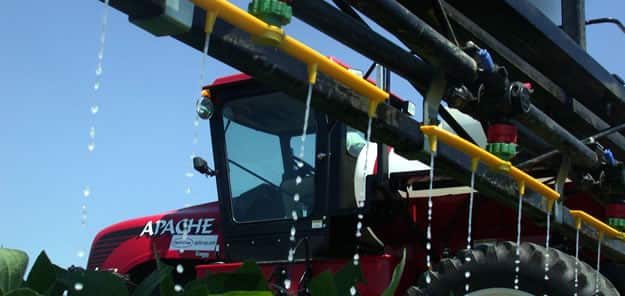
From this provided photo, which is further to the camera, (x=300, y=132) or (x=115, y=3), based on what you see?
(x=300, y=132)

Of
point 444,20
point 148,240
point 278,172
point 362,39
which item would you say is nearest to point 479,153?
point 444,20

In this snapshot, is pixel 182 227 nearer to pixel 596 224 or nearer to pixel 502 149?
pixel 596 224

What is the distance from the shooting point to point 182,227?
625cm

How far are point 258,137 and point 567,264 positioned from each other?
7.49 feet

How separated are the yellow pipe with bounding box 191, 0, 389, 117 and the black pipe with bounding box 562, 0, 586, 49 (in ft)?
5.69

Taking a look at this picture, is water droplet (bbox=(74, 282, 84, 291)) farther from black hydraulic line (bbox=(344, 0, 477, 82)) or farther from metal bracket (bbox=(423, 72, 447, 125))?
metal bracket (bbox=(423, 72, 447, 125))

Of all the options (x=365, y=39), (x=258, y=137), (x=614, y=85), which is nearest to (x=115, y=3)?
(x=365, y=39)

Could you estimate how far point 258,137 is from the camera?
551cm

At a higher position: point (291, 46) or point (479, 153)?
point (291, 46)

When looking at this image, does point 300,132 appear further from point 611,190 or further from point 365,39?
point 365,39

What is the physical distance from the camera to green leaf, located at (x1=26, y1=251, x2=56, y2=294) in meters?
0.88

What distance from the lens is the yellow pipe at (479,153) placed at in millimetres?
3132

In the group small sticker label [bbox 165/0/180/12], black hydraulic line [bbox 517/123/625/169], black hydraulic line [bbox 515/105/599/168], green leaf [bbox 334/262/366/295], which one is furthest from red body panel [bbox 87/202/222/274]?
green leaf [bbox 334/262/366/295]

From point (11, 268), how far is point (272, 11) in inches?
63.1
